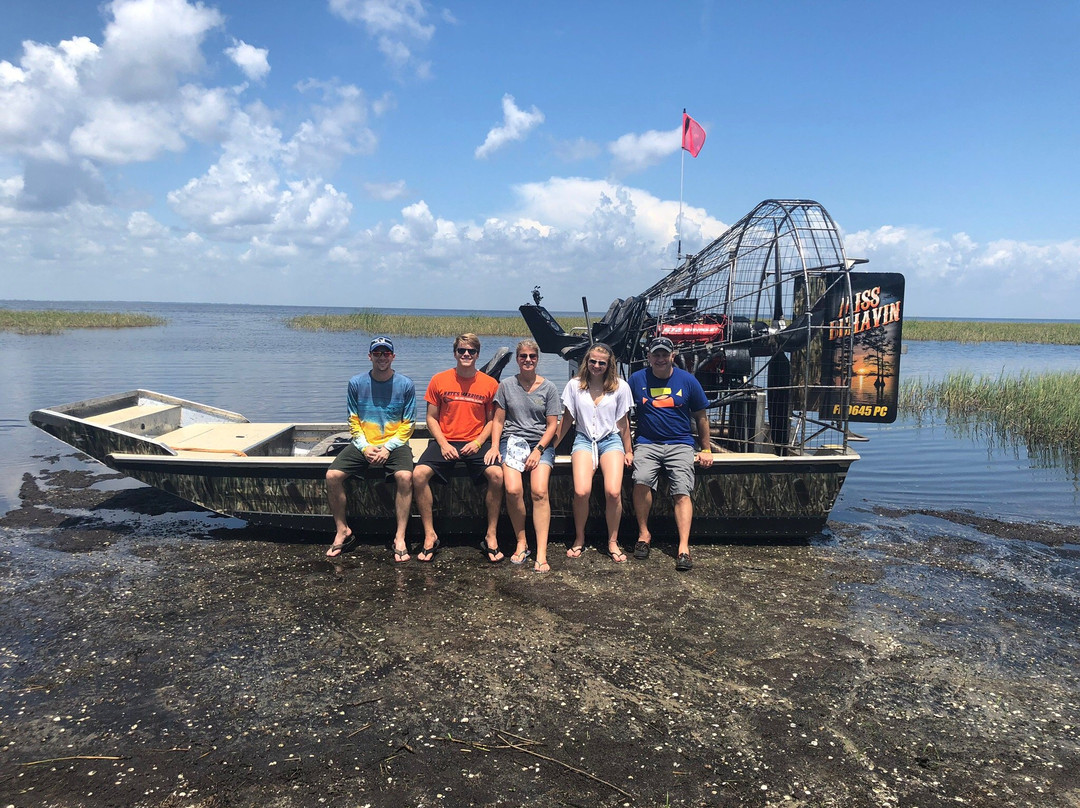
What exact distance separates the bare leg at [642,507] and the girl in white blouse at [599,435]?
0.48ft

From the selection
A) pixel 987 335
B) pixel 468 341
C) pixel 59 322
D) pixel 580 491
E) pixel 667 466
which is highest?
pixel 987 335

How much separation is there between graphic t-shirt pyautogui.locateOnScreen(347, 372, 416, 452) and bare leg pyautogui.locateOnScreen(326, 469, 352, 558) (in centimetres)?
31

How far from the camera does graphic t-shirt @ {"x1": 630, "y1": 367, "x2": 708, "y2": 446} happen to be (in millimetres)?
5746

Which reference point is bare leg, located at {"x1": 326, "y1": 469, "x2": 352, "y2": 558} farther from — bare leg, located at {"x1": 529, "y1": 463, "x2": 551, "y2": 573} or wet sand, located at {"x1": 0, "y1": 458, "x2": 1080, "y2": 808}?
bare leg, located at {"x1": 529, "y1": 463, "x2": 551, "y2": 573}

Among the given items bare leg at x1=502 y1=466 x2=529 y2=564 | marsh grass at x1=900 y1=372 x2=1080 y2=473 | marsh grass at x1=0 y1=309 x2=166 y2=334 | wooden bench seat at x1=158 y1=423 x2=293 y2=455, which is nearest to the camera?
bare leg at x1=502 y1=466 x2=529 y2=564

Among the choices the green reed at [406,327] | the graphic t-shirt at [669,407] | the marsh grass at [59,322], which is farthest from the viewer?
the green reed at [406,327]

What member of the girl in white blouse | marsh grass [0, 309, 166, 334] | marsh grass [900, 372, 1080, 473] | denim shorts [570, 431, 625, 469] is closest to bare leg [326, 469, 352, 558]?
the girl in white blouse

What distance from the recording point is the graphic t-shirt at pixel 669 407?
18.9 feet

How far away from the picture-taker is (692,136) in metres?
8.80

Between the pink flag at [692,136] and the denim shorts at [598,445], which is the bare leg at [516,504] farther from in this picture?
the pink flag at [692,136]

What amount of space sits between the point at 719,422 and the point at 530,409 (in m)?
2.84

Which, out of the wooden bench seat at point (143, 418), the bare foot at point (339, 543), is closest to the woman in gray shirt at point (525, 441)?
the bare foot at point (339, 543)

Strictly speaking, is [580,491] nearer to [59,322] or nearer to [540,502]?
[540,502]

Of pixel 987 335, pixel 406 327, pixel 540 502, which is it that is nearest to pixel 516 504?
pixel 540 502
